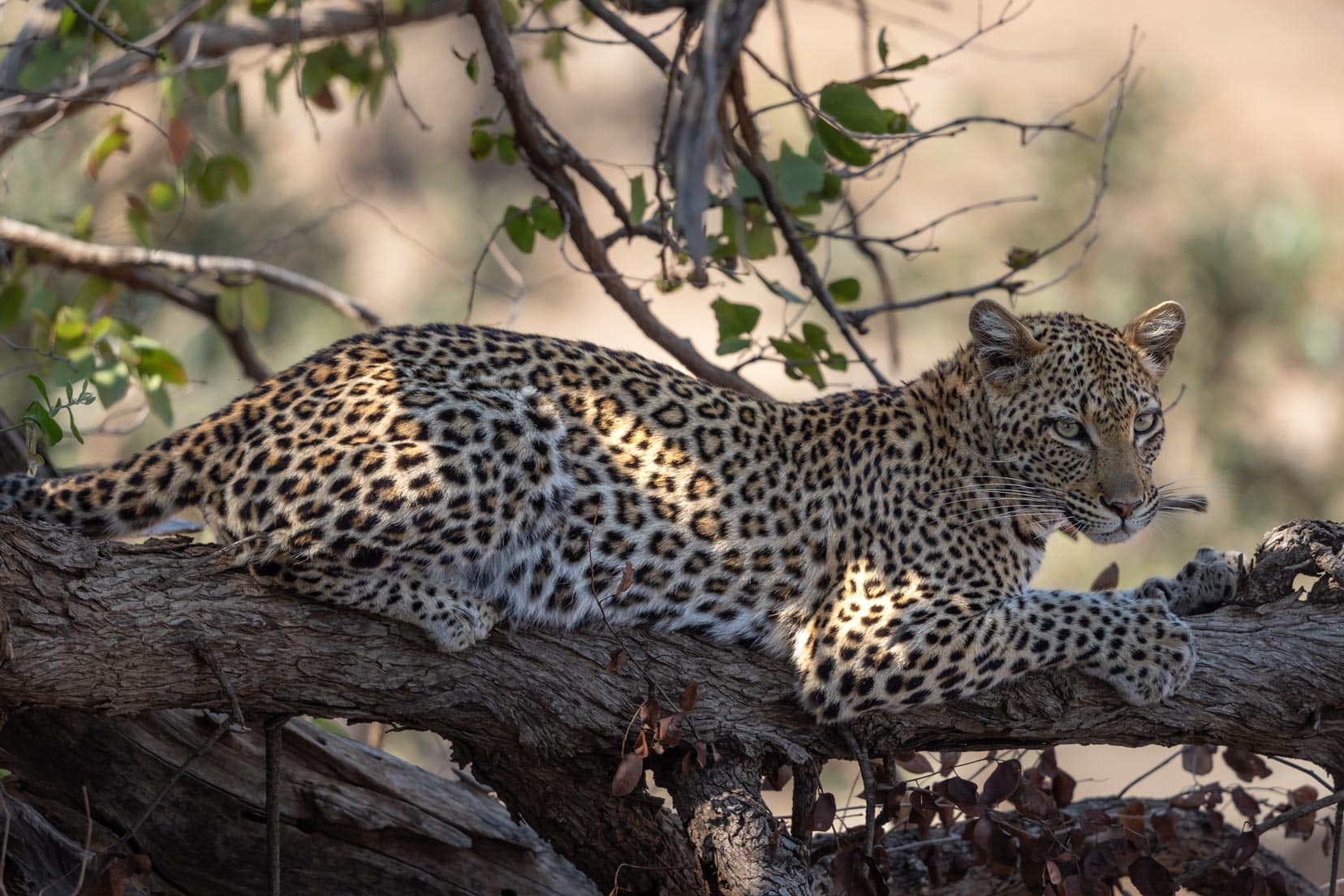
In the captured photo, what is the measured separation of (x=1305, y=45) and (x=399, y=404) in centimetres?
2470

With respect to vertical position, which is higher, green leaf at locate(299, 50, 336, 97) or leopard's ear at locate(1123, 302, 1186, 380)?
green leaf at locate(299, 50, 336, 97)

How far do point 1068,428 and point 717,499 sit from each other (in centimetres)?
144

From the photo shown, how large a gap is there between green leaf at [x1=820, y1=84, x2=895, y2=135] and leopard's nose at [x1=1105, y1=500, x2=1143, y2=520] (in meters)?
1.90

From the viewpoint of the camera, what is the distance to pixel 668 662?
547 cm

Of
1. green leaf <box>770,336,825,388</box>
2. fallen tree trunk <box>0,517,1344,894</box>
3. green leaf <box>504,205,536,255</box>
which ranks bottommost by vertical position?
fallen tree trunk <box>0,517,1344,894</box>

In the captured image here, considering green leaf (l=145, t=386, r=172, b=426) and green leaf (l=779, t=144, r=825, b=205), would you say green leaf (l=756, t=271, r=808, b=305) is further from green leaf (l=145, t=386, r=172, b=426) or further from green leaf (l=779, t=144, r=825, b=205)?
green leaf (l=145, t=386, r=172, b=426)

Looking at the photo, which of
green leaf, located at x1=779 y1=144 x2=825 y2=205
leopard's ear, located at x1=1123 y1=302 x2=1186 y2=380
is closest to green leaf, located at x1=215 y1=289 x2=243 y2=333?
green leaf, located at x1=779 y1=144 x2=825 y2=205

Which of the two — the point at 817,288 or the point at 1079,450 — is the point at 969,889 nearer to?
the point at 1079,450

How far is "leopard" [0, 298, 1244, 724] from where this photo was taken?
17.1 ft

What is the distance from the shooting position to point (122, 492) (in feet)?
17.0

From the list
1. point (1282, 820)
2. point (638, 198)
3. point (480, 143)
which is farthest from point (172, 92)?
point (1282, 820)

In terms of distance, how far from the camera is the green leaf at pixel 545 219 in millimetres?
7180

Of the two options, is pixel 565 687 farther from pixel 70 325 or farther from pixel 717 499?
pixel 70 325

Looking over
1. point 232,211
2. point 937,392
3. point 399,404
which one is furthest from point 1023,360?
point 232,211
